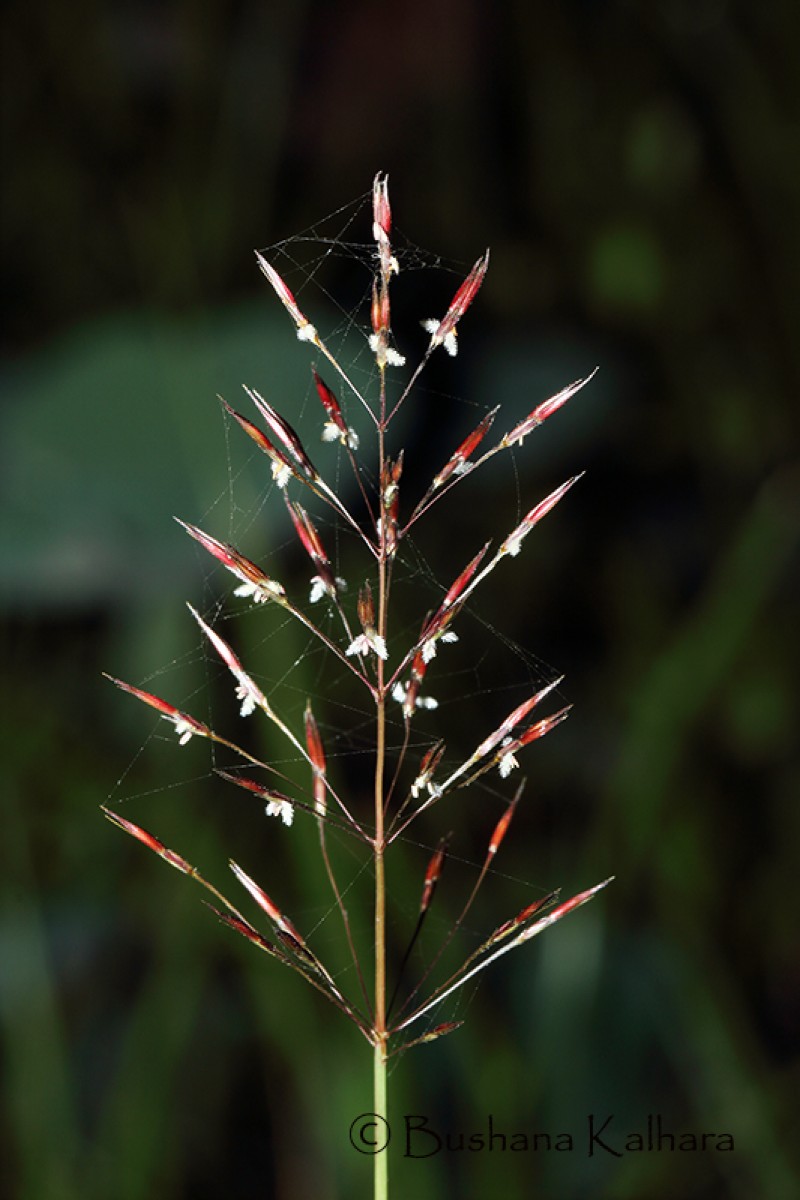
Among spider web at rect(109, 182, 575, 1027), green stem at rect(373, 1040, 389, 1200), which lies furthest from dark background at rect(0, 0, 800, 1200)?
green stem at rect(373, 1040, 389, 1200)

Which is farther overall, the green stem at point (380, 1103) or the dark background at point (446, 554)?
the dark background at point (446, 554)

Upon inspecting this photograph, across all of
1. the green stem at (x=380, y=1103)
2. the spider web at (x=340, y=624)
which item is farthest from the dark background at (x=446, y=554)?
the green stem at (x=380, y=1103)

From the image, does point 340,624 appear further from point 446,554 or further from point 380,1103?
point 380,1103

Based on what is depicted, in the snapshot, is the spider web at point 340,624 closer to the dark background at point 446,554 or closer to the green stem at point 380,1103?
the dark background at point 446,554

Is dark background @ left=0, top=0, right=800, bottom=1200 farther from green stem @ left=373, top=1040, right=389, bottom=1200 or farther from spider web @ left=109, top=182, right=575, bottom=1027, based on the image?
green stem @ left=373, top=1040, right=389, bottom=1200
